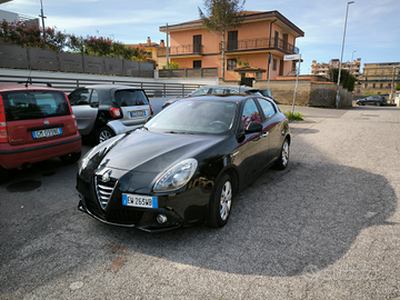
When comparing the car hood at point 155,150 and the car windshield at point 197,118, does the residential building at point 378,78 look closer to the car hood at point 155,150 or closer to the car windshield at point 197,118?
the car windshield at point 197,118

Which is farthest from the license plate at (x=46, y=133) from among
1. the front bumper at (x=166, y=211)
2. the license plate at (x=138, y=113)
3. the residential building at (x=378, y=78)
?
the residential building at (x=378, y=78)

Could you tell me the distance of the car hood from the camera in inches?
112

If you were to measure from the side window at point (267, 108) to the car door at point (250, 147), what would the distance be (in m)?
0.29

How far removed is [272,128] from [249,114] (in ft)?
2.70

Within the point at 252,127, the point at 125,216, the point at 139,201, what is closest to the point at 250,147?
the point at 252,127

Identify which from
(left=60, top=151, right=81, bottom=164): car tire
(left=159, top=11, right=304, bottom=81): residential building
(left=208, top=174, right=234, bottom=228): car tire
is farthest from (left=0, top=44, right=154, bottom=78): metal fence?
(left=208, top=174, right=234, bottom=228): car tire

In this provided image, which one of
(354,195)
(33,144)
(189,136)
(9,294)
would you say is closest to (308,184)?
(354,195)

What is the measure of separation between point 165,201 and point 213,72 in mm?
23795

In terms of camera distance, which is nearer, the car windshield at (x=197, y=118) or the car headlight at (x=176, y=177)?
the car headlight at (x=176, y=177)

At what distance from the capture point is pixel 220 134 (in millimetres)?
3480

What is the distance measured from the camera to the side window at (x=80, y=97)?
7.16 metres

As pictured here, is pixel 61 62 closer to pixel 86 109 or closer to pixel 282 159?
pixel 86 109

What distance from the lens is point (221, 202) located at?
10.2 feet

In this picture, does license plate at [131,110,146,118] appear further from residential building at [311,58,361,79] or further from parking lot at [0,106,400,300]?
residential building at [311,58,361,79]
